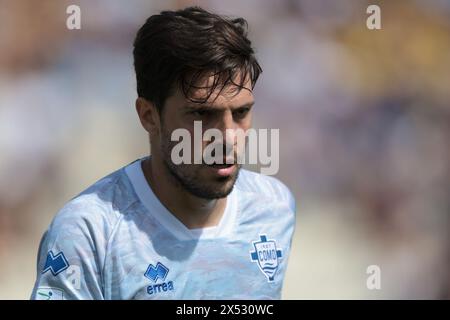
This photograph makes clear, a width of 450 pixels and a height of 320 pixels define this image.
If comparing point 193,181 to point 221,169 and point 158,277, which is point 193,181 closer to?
point 221,169

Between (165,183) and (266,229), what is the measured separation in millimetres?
498

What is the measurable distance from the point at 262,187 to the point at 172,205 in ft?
1.75

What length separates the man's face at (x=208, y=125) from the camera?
2146 millimetres

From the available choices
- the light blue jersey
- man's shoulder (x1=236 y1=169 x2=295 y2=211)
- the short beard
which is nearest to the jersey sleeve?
the light blue jersey

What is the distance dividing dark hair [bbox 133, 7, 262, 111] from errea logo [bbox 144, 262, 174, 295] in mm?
562

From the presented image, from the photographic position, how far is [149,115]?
92.0 inches

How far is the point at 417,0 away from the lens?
425cm

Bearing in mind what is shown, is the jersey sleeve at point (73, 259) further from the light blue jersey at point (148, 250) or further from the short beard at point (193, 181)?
the short beard at point (193, 181)

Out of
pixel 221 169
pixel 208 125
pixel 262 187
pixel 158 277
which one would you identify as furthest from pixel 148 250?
pixel 262 187

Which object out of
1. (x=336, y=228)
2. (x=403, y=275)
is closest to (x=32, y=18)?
(x=336, y=228)

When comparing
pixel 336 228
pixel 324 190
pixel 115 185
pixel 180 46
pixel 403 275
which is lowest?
pixel 403 275

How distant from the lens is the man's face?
84.5 inches

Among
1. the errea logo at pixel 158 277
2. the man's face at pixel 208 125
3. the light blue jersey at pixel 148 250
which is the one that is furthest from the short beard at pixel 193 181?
the errea logo at pixel 158 277

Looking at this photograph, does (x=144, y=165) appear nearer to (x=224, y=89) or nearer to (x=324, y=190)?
(x=224, y=89)
